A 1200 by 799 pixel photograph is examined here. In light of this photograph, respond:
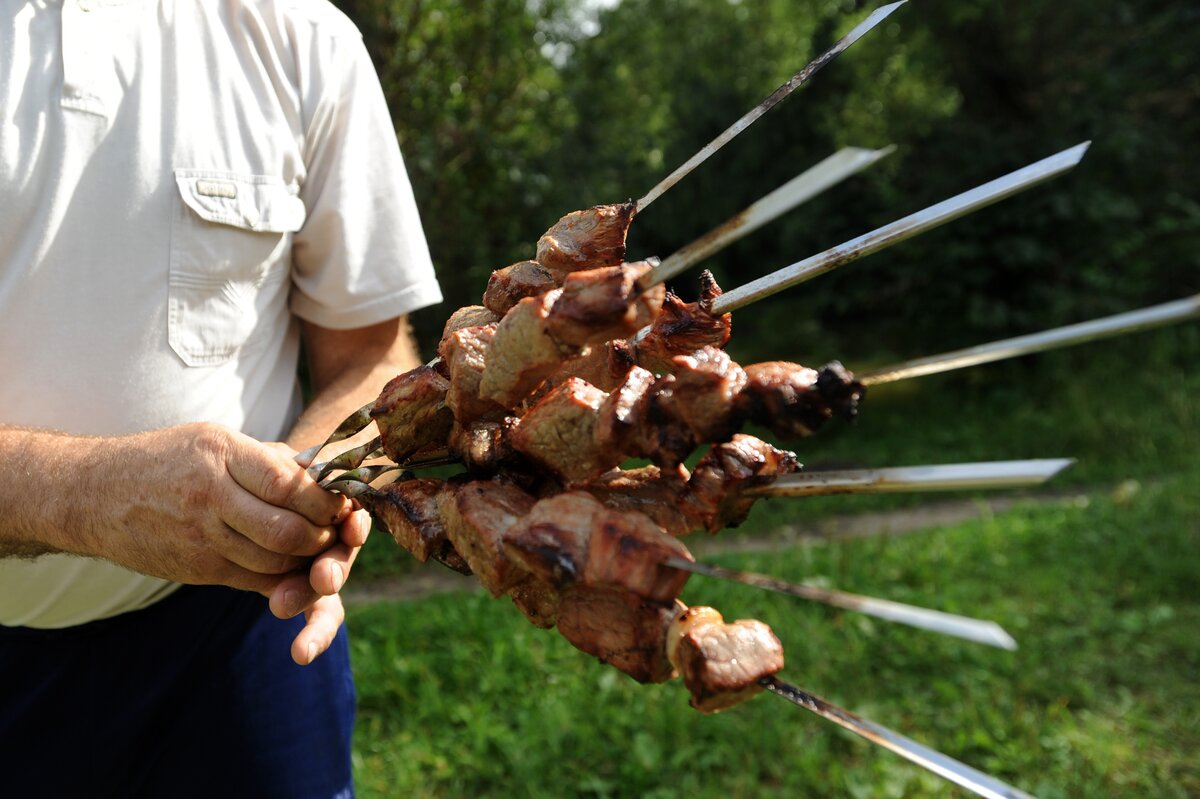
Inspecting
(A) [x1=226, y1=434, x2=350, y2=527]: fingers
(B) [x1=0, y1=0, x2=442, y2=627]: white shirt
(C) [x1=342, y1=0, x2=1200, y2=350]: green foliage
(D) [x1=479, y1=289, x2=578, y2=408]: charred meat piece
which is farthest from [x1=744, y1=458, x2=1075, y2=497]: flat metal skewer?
(C) [x1=342, y1=0, x2=1200, y2=350]: green foliage

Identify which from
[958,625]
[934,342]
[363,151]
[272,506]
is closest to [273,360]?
[363,151]

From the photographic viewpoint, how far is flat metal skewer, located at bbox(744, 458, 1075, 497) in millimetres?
977

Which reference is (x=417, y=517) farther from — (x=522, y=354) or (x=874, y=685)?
(x=874, y=685)

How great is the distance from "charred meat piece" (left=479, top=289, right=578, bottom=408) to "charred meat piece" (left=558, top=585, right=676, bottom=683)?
0.34m

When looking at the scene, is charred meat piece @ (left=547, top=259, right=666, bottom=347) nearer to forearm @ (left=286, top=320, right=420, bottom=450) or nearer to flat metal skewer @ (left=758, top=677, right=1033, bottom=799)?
flat metal skewer @ (left=758, top=677, right=1033, bottom=799)

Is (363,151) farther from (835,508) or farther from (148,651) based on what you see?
(835,508)

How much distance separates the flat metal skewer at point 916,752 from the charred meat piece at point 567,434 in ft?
1.37

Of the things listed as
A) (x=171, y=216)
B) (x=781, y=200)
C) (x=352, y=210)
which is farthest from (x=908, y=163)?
(x=781, y=200)

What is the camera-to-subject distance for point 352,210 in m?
2.41

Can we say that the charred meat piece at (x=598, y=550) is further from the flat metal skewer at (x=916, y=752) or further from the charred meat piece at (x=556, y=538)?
the flat metal skewer at (x=916, y=752)

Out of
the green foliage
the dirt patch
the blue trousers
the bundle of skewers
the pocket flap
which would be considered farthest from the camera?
the green foliage

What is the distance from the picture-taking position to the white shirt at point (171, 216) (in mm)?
2002

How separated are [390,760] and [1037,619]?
351cm

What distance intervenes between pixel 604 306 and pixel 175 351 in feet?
4.37
